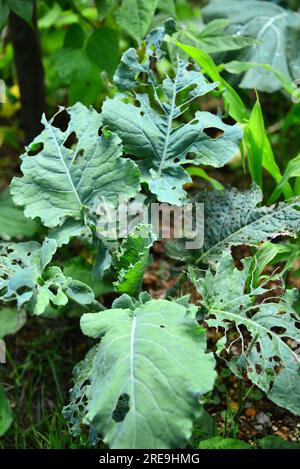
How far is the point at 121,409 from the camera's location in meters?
1.18

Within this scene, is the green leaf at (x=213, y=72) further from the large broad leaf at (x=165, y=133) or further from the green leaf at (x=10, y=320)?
the green leaf at (x=10, y=320)

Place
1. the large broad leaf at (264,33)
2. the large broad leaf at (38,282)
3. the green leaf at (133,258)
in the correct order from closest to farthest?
1. the large broad leaf at (38,282)
2. the green leaf at (133,258)
3. the large broad leaf at (264,33)

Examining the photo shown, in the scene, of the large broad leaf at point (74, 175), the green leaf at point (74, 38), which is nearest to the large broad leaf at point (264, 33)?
the green leaf at point (74, 38)

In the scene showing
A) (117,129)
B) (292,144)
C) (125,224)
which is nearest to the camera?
(117,129)

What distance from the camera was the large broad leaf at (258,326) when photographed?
1303 mm

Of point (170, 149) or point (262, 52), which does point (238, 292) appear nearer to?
point (170, 149)

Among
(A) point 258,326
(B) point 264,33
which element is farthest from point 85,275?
(B) point 264,33

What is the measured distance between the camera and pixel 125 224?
5.42ft

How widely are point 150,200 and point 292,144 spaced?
104cm

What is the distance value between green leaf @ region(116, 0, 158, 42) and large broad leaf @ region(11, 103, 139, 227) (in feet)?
1.07

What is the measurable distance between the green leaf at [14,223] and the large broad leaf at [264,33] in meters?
0.79

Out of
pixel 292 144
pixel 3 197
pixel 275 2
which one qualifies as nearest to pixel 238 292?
pixel 3 197

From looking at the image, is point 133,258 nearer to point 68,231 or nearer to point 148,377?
point 68,231

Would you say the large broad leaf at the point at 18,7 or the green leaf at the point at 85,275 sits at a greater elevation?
the large broad leaf at the point at 18,7
